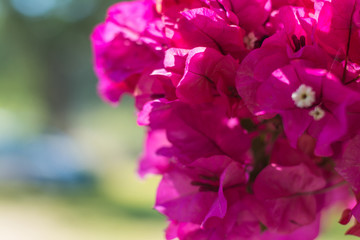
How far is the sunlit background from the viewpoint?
123 inches

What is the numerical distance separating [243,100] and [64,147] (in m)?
5.03

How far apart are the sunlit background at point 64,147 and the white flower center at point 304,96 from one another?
129 cm

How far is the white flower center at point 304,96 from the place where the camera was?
0.95 ft

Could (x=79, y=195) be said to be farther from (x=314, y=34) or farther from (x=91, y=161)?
(x=314, y=34)

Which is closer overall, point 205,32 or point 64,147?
point 205,32

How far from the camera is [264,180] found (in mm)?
375

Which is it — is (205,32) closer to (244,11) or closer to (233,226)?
(244,11)

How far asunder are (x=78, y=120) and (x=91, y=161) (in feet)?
8.93

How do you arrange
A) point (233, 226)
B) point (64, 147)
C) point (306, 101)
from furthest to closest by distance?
point (64, 147) → point (233, 226) → point (306, 101)

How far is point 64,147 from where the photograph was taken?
516 centimetres

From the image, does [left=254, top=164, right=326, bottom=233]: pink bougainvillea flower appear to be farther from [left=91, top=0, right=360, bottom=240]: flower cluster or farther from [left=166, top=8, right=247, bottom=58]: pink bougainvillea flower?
[left=166, top=8, right=247, bottom=58]: pink bougainvillea flower

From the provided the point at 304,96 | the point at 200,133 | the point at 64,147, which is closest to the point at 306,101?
the point at 304,96

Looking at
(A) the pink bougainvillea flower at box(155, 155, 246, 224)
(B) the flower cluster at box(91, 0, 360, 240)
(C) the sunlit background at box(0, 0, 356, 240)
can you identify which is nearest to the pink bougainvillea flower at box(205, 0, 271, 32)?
(B) the flower cluster at box(91, 0, 360, 240)

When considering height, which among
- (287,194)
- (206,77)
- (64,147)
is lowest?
(287,194)
